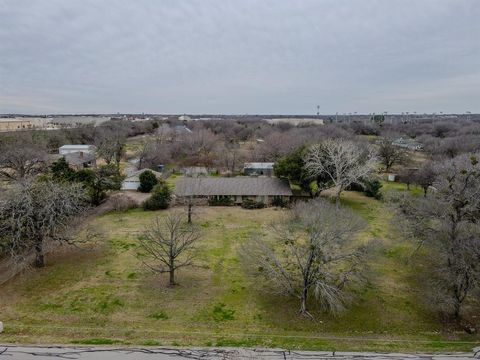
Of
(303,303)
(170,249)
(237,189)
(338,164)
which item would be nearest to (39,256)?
(170,249)

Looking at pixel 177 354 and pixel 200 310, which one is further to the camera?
pixel 200 310

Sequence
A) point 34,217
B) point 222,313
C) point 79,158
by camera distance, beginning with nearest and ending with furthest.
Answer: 1. point 222,313
2. point 34,217
3. point 79,158

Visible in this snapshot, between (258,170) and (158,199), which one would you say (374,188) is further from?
(158,199)

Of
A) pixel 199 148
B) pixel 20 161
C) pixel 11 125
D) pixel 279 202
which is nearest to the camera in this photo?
pixel 279 202

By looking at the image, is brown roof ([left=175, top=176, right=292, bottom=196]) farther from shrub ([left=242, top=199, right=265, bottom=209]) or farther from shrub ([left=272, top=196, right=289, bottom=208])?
shrub ([left=242, top=199, right=265, bottom=209])

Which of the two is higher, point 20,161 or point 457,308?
point 20,161

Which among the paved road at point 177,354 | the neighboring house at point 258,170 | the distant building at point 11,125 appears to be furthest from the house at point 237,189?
the distant building at point 11,125

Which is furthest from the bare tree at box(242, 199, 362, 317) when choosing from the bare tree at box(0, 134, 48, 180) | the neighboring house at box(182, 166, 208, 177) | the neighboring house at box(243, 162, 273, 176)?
the bare tree at box(0, 134, 48, 180)

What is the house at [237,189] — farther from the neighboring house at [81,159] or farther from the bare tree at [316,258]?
the neighboring house at [81,159]

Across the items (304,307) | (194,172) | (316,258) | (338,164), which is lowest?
(304,307)
